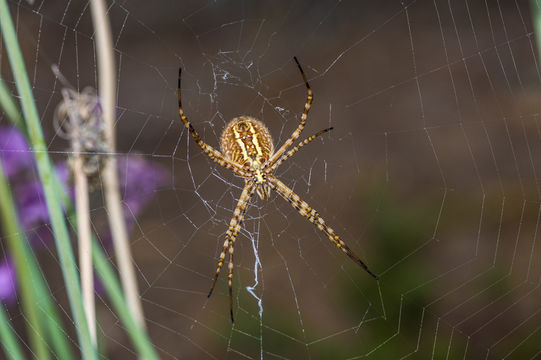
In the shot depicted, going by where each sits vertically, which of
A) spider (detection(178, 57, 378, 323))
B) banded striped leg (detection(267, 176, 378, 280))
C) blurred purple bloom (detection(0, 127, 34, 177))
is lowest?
banded striped leg (detection(267, 176, 378, 280))

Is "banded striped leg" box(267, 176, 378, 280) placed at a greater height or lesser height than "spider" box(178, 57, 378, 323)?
lesser

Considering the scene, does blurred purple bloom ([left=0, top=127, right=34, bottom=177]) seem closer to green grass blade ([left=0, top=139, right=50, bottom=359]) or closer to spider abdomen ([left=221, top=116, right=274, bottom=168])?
spider abdomen ([left=221, top=116, right=274, bottom=168])

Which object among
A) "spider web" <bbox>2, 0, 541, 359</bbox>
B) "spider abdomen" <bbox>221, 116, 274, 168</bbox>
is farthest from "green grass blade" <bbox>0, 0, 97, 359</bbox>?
"spider web" <bbox>2, 0, 541, 359</bbox>

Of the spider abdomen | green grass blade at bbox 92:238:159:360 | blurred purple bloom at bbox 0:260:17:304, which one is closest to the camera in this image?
green grass blade at bbox 92:238:159:360

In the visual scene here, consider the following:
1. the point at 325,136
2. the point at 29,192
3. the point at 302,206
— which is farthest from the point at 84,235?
the point at 325,136

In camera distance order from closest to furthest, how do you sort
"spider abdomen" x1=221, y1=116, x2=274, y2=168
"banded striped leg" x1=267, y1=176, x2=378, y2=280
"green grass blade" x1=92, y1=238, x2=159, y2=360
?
"green grass blade" x1=92, y1=238, x2=159, y2=360 → "spider abdomen" x1=221, y1=116, x2=274, y2=168 → "banded striped leg" x1=267, y1=176, x2=378, y2=280

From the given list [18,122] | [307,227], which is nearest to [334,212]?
[307,227]

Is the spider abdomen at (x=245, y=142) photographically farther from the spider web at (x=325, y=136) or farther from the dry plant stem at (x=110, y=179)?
the spider web at (x=325, y=136)

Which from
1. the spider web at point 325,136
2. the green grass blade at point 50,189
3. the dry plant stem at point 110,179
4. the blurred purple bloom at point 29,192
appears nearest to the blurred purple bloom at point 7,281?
the blurred purple bloom at point 29,192
